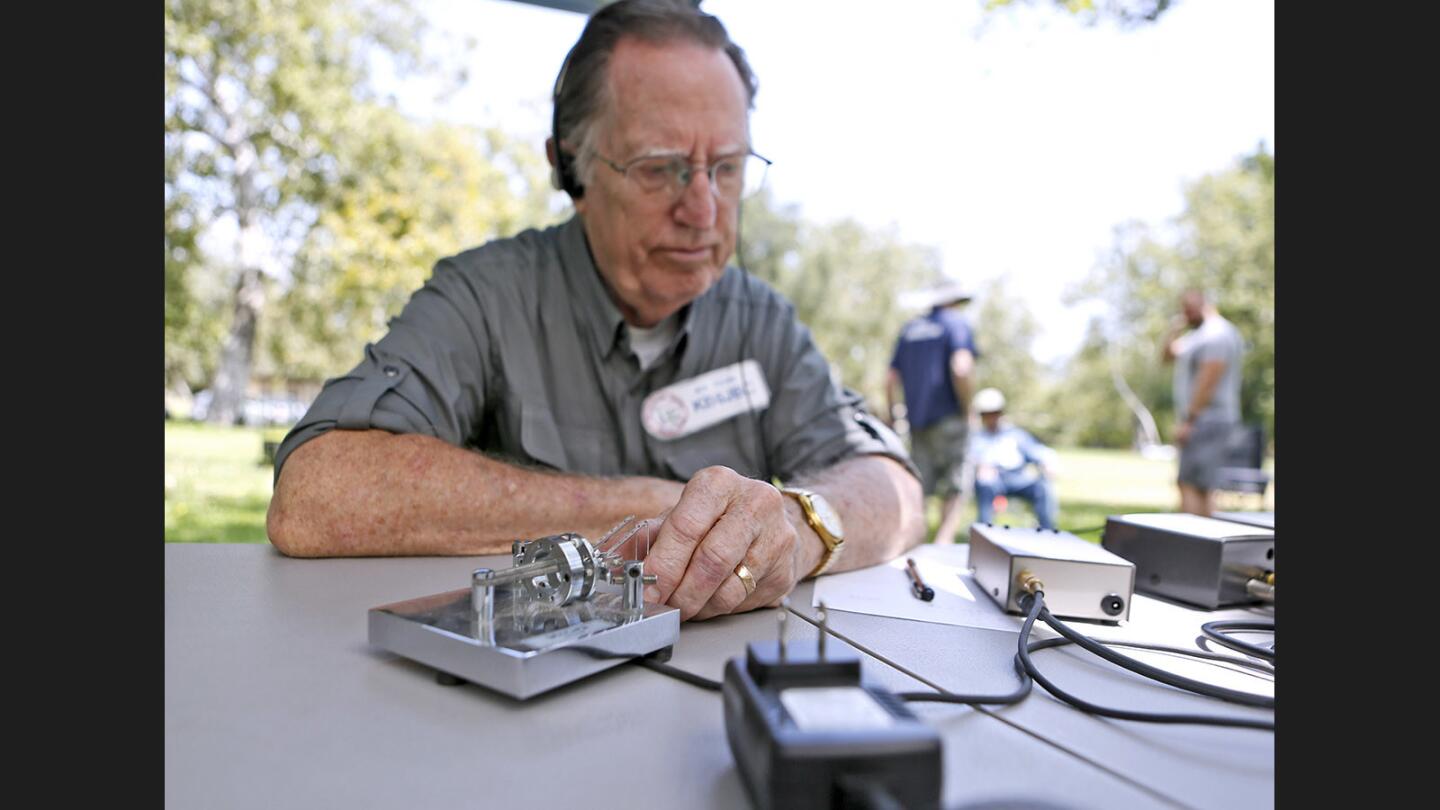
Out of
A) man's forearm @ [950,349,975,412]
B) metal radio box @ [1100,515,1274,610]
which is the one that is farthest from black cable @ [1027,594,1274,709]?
man's forearm @ [950,349,975,412]

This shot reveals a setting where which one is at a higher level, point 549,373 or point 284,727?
point 549,373

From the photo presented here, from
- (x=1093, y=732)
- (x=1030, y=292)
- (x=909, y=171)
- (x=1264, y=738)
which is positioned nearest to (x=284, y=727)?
(x=1093, y=732)

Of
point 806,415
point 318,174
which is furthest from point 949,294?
point 318,174

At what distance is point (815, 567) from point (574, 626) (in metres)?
0.51

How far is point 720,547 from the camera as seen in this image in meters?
0.82

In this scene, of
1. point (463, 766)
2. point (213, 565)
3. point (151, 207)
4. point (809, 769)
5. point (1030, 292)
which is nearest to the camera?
point (809, 769)

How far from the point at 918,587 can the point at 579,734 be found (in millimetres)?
626

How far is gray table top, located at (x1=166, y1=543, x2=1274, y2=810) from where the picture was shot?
463 millimetres

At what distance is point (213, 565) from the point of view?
3.47 feet

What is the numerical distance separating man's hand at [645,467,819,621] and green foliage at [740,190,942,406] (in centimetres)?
1353

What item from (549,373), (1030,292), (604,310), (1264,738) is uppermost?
(1030,292)

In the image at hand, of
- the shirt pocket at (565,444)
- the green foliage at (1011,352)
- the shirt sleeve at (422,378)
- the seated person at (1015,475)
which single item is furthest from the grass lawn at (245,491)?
the green foliage at (1011,352)

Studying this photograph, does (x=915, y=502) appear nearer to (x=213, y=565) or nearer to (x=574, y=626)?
(x=574, y=626)

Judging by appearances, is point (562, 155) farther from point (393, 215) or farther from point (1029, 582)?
point (393, 215)
